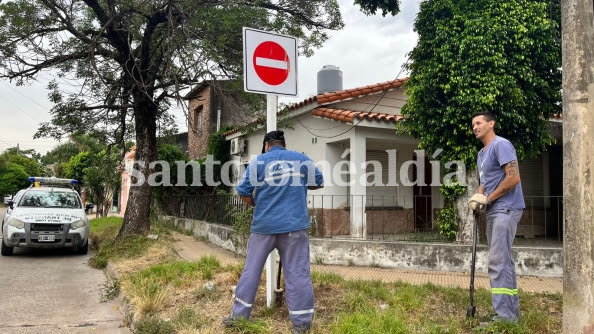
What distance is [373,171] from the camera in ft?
35.8

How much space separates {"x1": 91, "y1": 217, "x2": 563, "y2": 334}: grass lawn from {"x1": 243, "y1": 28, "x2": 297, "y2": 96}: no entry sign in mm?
2146

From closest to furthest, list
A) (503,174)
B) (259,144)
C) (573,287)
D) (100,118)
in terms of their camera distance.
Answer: (573,287) < (503,174) < (100,118) < (259,144)

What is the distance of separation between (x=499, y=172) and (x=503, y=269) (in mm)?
810

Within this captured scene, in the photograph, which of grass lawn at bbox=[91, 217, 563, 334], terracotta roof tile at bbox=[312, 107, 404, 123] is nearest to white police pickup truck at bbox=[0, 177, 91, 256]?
grass lawn at bbox=[91, 217, 563, 334]

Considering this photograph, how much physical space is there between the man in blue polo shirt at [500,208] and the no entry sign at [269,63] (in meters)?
1.85

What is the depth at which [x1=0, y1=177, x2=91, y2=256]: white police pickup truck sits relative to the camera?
9.30 m

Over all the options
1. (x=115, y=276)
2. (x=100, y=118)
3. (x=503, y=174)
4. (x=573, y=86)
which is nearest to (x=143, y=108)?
(x=100, y=118)

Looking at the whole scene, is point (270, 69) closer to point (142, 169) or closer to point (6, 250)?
point (142, 169)

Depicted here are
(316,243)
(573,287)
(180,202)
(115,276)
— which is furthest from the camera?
(180,202)

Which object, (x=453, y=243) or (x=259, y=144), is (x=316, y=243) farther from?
(x=259, y=144)

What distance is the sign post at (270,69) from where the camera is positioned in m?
4.31

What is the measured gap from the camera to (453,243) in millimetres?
7348

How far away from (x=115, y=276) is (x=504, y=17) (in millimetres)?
7606

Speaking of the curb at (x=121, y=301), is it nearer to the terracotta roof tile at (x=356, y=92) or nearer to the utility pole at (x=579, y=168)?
the utility pole at (x=579, y=168)
